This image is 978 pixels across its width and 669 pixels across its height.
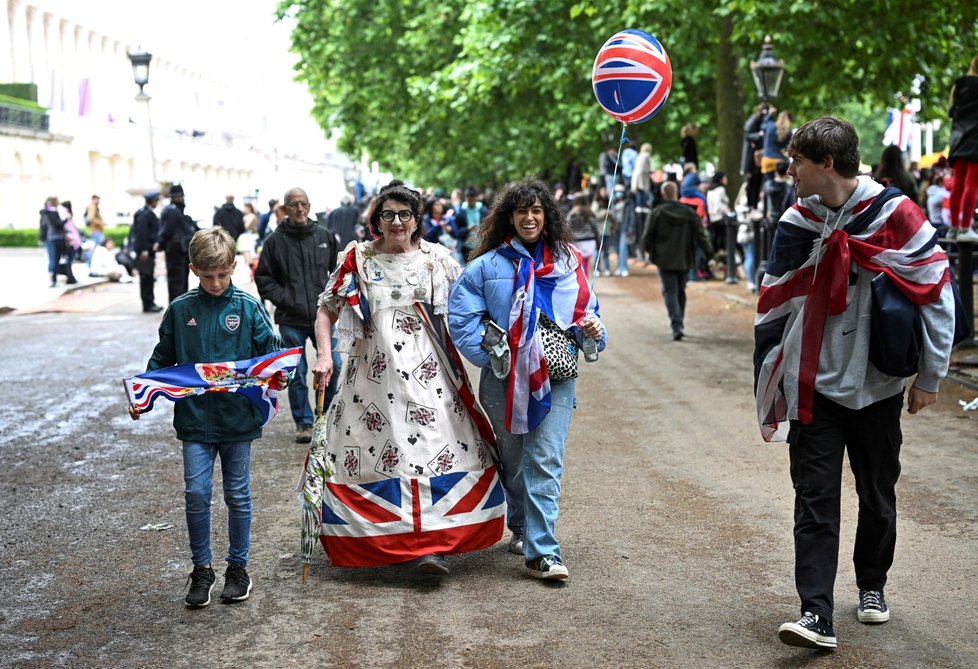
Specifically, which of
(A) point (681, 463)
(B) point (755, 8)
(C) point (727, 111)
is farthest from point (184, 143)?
(A) point (681, 463)

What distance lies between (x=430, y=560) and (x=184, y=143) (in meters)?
83.9

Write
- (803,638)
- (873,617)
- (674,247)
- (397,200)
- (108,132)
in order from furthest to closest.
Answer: (108,132)
(674,247)
(397,200)
(873,617)
(803,638)

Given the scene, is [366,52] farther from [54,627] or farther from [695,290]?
[54,627]

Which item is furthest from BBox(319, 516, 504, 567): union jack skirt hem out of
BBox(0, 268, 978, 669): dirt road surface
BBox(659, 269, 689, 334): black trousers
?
BBox(659, 269, 689, 334): black trousers

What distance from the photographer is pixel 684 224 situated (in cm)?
1561

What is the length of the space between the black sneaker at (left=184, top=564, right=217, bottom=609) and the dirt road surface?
5cm

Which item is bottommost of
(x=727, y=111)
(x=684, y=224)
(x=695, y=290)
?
(x=695, y=290)

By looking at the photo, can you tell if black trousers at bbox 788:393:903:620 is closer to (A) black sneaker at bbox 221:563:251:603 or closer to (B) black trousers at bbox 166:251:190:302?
(A) black sneaker at bbox 221:563:251:603

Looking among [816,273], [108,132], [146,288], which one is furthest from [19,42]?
[816,273]

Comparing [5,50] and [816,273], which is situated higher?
[5,50]

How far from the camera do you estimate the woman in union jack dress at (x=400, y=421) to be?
580cm

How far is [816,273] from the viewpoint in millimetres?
A: 4781

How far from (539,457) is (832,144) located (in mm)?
1932

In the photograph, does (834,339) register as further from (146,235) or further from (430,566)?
(146,235)
